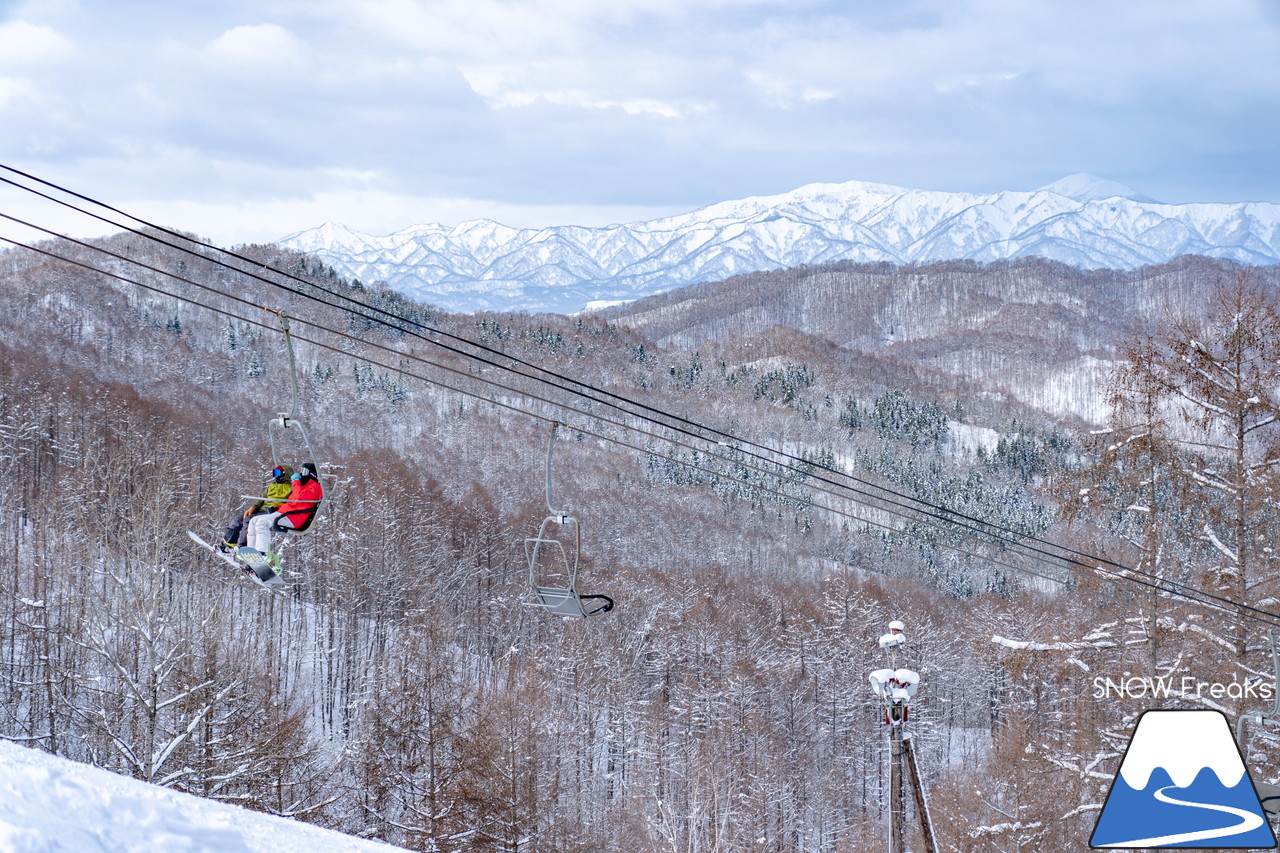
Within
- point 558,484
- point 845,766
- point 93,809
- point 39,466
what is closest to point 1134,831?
point 93,809

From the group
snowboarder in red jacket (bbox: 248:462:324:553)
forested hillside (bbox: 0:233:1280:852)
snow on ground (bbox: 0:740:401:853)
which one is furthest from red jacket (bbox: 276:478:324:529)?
snow on ground (bbox: 0:740:401:853)

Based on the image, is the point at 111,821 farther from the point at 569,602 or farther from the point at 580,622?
the point at 580,622

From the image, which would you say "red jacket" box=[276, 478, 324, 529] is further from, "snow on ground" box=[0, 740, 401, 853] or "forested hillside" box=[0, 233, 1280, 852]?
"snow on ground" box=[0, 740, 401, 853]

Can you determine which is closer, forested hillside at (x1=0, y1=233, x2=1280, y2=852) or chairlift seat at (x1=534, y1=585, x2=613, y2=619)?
chairlift seat at (x1=534, y1=585, x2=613, y2=619)

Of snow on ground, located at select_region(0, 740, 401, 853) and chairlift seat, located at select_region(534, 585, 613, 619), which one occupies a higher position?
chairlift seat, located at select_region(534, 585, 613, 619)

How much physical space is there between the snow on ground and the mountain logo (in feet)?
28.0

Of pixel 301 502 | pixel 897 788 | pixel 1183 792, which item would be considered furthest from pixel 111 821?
pixel 1183 792

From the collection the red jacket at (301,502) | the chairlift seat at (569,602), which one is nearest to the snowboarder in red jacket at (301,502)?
the red jacket at (301,502)

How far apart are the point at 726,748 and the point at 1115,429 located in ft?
136

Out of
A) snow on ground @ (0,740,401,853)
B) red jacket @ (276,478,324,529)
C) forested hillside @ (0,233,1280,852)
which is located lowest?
forested hillside @ (0,233,1280,852)

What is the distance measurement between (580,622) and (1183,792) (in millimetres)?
50777

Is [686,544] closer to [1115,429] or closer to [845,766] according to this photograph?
[845,766]

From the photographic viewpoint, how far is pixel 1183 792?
36.2 ft

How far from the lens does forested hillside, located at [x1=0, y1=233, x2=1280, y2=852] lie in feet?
42.1
